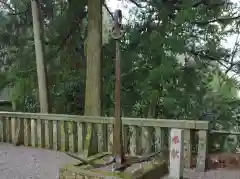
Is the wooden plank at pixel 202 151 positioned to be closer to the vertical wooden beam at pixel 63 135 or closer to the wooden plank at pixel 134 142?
the wooden plank at pixel 134 142

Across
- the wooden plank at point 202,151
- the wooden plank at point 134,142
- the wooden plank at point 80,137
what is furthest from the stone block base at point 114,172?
the wooden plank at point 80,137

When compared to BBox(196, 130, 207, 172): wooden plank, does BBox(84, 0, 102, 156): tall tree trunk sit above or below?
above

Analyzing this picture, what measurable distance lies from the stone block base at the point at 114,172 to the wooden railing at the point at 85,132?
2.14ft

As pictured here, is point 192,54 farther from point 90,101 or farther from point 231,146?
A: point 90,101

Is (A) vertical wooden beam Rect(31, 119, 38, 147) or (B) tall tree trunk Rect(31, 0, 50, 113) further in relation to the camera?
(B) tall tree trunk Rect(31, 0, 50, 113)

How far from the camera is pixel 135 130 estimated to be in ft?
13.5

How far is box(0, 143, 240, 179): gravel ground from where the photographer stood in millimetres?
3510

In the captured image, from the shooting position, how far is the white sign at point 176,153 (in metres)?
3.04

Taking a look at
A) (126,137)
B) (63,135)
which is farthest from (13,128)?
(126,137)

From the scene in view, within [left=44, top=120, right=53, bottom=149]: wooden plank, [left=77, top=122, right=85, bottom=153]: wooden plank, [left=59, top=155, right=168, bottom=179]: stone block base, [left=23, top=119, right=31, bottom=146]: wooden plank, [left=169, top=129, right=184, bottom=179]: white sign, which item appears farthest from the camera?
[left=23, top=119, right=31, bottom=146]: wooden plank

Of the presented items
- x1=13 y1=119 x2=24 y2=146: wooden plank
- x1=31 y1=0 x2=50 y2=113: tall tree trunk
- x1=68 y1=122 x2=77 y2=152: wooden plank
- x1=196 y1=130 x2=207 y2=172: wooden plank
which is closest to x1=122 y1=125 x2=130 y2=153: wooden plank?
x1=68 y1=122 x2=77 y2=152: wooden plank

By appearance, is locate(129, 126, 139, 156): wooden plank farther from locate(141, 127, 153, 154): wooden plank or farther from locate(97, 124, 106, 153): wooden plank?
locate(97, 124, 106, 153): wooden plank

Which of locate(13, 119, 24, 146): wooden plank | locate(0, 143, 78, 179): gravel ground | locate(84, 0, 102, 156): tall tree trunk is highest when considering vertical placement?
locate(84, 0, 102, 156): tall tree trunk

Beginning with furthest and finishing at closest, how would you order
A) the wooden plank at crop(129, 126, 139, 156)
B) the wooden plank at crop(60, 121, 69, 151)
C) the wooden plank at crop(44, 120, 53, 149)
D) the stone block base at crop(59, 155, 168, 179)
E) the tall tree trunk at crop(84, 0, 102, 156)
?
the tall tree trunk at crop(84, 0, 102, 156) < the wooden plank at crop(44, 120, 53, 149) < the wooden plank at crop(60, 121, 69, 151) < the wooden plank at crop(129, 126, 139, 156) < the stone block base at crop(59, 155, 168, 179)
